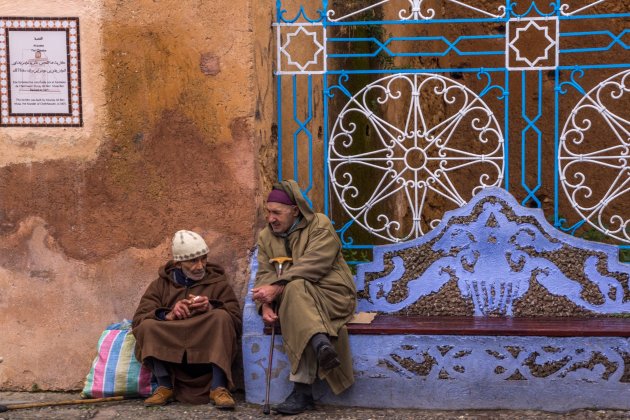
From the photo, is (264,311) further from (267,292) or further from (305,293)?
(305,293)

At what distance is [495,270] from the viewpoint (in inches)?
239

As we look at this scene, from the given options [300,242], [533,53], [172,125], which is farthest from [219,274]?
[533,53]

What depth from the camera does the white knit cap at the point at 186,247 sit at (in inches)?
235

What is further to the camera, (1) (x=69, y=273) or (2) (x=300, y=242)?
(1) (x=69, y=273)

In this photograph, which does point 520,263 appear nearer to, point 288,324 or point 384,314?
point 384,314

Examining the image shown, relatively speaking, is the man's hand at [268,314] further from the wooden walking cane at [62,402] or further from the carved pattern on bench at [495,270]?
the wooden walking cane at [62,402]

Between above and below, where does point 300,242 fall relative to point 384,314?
above

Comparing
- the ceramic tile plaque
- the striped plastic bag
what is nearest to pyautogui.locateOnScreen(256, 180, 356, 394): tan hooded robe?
the striped plastic bag

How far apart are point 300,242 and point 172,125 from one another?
1110 mm

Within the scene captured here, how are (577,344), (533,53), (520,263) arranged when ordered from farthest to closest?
(533,53), (520,263), (577,344)

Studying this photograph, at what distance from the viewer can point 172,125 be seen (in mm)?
6293

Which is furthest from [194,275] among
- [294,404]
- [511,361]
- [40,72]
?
[511,361]

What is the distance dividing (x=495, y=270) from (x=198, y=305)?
1742mm

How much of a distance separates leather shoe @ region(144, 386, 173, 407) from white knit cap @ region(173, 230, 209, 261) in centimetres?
75
